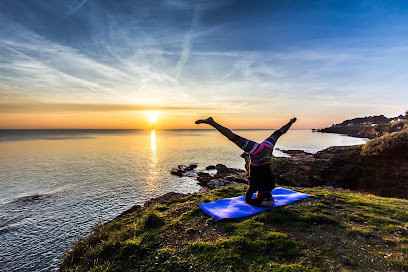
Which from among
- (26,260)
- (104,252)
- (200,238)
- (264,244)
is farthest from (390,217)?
(26,260)

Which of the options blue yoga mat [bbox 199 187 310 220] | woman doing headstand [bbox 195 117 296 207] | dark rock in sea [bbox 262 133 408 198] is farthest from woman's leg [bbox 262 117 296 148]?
dark rock in sea [bbox 262 133 408 198]

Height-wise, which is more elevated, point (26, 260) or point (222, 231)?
point (222, 231)

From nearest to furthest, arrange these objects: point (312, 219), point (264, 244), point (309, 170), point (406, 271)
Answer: point (406, 271) → point (264, 244) → point (312, 219) → point (309, 170)

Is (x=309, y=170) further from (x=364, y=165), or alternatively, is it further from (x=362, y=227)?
(x=362, y=227)

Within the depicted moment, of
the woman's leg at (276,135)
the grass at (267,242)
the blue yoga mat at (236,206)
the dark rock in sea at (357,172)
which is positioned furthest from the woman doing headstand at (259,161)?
the dark rock in sea at (357,172)

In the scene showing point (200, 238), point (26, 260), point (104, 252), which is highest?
point (200, 238)

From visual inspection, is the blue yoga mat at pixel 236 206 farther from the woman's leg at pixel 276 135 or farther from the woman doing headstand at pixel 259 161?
the woman's leg at pixel 276 135

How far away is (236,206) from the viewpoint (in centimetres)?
883

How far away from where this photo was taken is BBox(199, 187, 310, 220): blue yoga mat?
8078mm

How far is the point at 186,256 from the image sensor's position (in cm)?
594

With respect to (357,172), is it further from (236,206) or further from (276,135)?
(236,206)

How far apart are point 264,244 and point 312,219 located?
2706 mm

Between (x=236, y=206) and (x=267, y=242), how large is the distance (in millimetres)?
2756

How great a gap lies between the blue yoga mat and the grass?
0.94 feet
